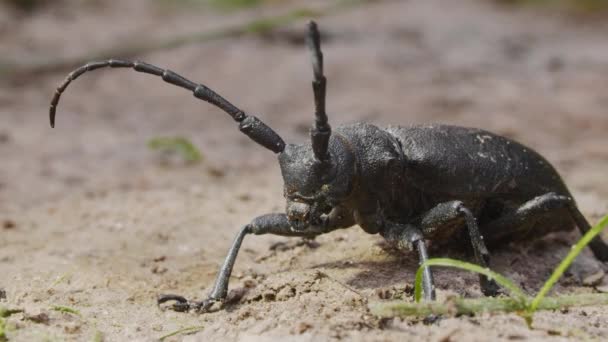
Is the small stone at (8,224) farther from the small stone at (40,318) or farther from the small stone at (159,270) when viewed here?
the small stone at (40,318)

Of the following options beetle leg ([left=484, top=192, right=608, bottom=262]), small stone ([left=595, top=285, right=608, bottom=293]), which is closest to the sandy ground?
small stone ([left=595, top=285, right=608, bottom=293])

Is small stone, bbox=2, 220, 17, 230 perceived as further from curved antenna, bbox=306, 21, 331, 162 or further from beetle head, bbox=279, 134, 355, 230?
curved antenna, bbox=306, 21, 331, 162

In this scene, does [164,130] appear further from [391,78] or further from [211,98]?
[211,98]

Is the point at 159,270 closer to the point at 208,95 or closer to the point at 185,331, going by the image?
the point at 185,331

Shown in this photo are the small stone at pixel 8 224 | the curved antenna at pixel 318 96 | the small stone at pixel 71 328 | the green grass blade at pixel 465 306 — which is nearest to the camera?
the green grass blade at pixel 465 306

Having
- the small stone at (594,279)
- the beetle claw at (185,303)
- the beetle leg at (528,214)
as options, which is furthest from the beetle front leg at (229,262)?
the small stone at (594,279)

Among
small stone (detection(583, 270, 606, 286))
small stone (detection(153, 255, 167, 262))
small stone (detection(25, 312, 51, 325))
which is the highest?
small stone (detection(583, 270, 606, 286))

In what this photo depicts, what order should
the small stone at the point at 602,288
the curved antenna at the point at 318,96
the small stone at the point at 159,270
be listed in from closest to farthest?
1. the curved antenna at the point at 318,96
2. the small stone at the point at 602,288
3. the small stone at the point at 159,270

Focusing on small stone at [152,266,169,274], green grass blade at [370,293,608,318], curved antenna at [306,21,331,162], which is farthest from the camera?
small stone at [152,266,169,274]
